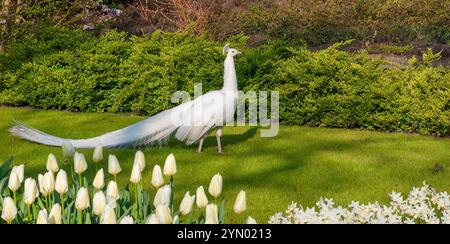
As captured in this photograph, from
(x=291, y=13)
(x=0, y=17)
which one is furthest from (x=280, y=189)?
(x=291, y=13)

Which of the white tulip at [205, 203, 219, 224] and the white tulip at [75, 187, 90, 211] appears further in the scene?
the white tulip at [75, 187, 90, 211]

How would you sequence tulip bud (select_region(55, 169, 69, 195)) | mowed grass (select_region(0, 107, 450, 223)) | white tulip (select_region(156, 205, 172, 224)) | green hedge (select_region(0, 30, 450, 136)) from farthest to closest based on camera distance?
green hedge (select_region(0, 30, 450, 136)) < mowed grass (select_region(0, 107, 450, 223)) < tulip bud (select_region(55, 169, 69, 195)) < white tulip (select_region(156, 205, 172, 224))

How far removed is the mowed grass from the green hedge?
1.24ft

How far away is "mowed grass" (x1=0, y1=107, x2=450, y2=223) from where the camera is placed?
250 inches

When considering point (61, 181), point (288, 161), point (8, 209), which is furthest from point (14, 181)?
point (288, 161)

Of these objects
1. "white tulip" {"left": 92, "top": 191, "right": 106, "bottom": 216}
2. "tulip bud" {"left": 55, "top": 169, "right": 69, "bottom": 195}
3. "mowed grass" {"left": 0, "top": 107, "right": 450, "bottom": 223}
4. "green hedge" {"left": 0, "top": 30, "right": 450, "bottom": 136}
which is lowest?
"white tulip" {"left": 92, "top": 191, "right": 106, "bottom": 216}

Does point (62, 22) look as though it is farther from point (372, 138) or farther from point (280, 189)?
point (280, 189)

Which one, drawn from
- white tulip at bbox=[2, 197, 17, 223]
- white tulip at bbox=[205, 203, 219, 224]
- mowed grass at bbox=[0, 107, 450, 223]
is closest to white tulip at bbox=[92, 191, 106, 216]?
white tulip at bbox=[2, 197, 17, 223]

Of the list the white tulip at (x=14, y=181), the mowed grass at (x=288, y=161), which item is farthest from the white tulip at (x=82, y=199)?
the mowed grass at (x=288, y=161)

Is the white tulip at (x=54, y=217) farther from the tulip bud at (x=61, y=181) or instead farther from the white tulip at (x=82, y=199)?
the tulip bud at (x=61, y=181)

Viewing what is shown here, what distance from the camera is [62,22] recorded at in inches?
583

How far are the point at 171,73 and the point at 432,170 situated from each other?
5.08 metres

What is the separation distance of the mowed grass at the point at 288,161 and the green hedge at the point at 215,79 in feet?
1.24

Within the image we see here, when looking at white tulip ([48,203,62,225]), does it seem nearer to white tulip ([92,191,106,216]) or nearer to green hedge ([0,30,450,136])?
white tulip ([92,191,106,216])
